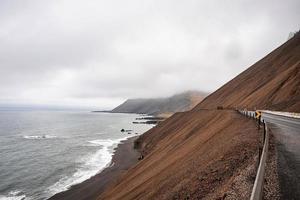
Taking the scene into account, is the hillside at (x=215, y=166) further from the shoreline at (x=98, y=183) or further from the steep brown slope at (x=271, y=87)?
the shoreline at (x=98, y=183)

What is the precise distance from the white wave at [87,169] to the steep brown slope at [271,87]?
32.8m

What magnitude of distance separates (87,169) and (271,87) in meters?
42.6

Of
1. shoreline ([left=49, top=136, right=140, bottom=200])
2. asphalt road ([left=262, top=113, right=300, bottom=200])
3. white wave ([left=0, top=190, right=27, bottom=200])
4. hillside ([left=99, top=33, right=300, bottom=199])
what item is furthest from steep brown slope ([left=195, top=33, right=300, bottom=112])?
white wave ([left=0, top=190, right=27, bottom=200])

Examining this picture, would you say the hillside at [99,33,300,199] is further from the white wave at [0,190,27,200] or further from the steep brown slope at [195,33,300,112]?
the white wave at [0,190,27,200]

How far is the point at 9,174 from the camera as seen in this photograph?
48125mm

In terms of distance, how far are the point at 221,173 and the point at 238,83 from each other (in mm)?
79564

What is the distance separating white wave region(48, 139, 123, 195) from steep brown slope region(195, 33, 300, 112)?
32.8m

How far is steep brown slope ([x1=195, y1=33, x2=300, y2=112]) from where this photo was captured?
49969 millimetres

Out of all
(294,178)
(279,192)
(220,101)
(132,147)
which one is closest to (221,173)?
(294,178)

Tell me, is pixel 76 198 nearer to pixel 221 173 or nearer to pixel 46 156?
pixel 221 173

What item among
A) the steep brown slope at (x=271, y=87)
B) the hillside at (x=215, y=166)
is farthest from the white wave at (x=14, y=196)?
the steep brown slope at (x=271, y=87)

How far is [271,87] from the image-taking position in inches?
2370

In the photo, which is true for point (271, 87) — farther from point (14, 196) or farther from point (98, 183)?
point (14, 196)

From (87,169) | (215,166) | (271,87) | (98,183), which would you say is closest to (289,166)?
(215,166)
